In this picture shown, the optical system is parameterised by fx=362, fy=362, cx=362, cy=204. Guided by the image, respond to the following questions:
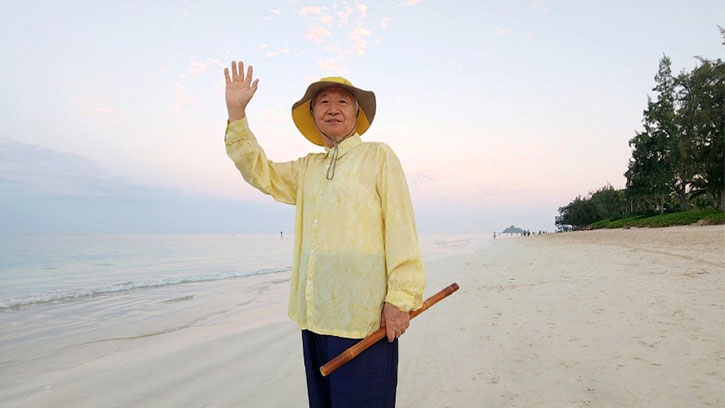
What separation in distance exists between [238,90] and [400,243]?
1.14 metres

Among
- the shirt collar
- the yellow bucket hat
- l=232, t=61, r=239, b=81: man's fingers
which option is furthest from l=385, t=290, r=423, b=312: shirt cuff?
l=232, t=61, r=239, b=81: man's fingers

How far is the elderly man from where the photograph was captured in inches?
63.6

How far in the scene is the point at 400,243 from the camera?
1.62 meters

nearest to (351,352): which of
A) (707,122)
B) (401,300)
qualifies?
(401,300)

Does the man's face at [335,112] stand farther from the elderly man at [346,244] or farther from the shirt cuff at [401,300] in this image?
the shirt cuff at [401,300]

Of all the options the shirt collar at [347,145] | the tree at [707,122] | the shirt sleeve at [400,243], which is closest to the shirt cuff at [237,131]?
the shirt collar at [347,145]

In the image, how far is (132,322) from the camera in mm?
7023

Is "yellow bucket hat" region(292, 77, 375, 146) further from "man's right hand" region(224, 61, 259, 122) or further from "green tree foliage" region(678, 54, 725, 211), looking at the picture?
"green tree foliage" region(678, 54, 725, 211)

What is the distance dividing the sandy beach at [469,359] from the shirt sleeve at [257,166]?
2078 mm

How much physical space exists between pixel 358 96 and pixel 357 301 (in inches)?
42.5

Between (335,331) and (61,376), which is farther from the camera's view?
(61,376)

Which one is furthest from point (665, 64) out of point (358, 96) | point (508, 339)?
point (358, 96)

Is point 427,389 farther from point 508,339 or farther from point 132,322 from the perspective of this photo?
point 132,322

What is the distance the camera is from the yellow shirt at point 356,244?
1.62 metres
